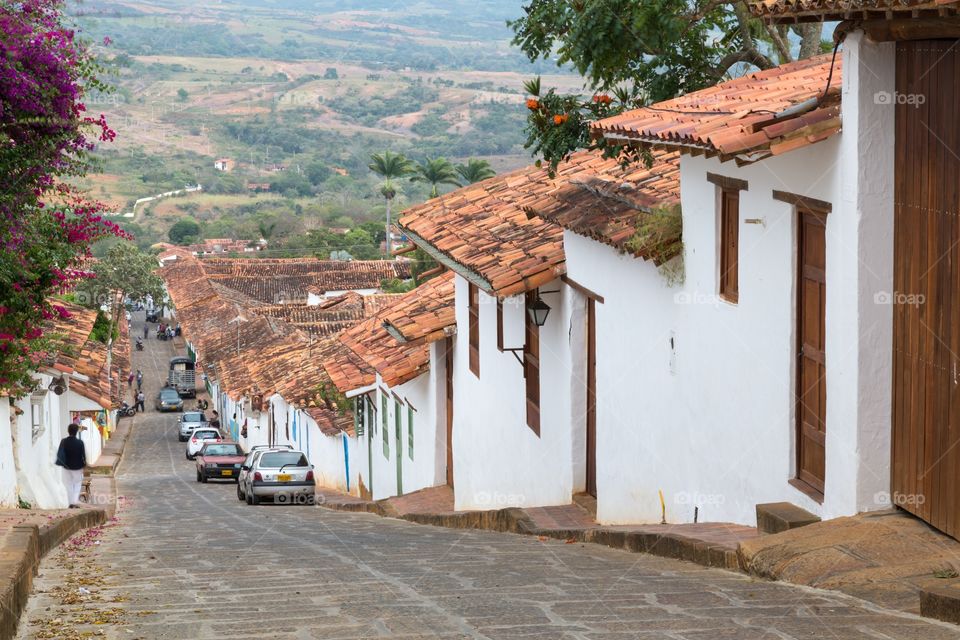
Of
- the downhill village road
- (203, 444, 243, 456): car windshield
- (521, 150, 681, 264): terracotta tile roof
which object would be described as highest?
(521, 150, 681, 264): terracotta tile roof

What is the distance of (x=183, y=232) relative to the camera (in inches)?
4286

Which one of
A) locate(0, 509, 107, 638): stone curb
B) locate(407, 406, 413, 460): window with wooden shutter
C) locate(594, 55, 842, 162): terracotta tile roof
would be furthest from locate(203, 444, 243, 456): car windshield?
locate(594, 55, 842, 162): terracotta tile roof

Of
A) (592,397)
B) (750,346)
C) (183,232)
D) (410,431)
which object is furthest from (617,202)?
(183,232)

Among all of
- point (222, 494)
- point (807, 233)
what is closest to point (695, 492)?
point (807, 233)

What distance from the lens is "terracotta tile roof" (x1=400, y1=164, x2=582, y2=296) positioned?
13.0 meters

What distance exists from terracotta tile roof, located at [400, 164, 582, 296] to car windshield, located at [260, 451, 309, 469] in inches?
351

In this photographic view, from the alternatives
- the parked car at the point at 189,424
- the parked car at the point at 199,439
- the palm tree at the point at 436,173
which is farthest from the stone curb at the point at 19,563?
the palm tree at the point at 436,173

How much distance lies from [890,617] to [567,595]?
1.79 meters

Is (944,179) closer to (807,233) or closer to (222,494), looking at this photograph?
(807,233)

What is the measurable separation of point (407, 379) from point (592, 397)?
678 centimetres

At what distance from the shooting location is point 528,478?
14.7 metres

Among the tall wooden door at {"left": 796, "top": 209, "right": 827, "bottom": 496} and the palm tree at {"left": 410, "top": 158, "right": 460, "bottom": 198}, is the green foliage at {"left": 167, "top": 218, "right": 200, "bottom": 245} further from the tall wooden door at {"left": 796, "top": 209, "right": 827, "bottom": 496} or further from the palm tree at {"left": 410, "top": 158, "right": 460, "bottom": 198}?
the tall wooden door at {"left": 796, "top": 209, "right": 827, "bottom": 496}

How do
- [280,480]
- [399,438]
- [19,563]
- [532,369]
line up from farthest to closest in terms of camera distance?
[280,480] < [399,438] < [532,369] < [19,563]

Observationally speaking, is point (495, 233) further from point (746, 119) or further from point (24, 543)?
point (24, 543)
